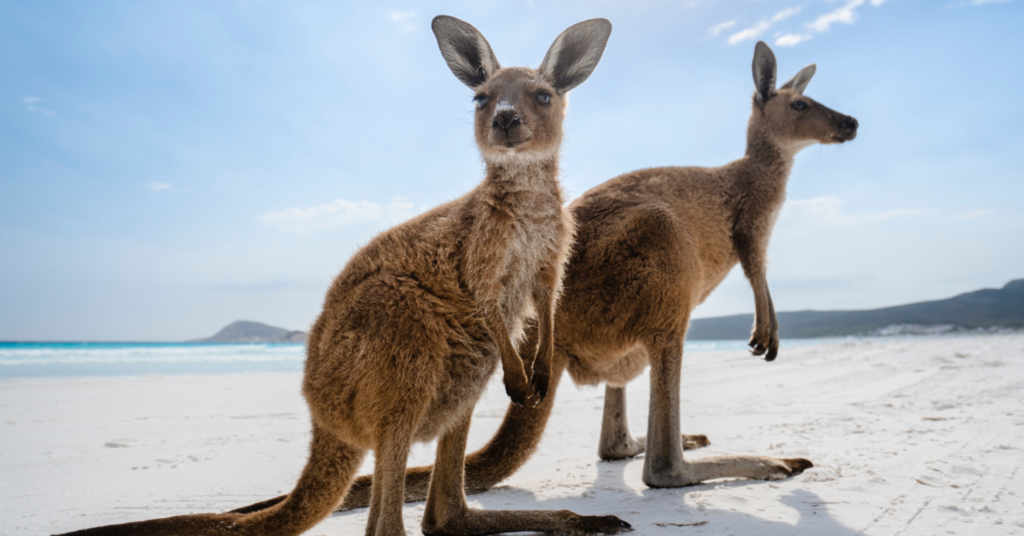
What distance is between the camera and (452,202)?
227cm

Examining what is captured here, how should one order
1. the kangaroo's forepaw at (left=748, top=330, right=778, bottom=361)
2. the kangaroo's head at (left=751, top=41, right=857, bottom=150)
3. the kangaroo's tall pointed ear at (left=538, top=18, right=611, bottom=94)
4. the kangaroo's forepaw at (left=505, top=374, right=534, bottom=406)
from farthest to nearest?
the kangaroo's head at (left=751, top=41, right=857, bottom=150) < the kangaroo's forepaw at (left=748, top=330, right=778, bottom=361) < the kangaroo's tall pointed ear at (left=538, top=18, right=611, bottom=94) < the kangaroo's forepaw at (left=505, top=374, right=534, bottom=406)

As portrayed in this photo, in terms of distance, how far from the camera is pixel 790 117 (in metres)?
3.85

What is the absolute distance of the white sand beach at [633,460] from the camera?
2395 mm

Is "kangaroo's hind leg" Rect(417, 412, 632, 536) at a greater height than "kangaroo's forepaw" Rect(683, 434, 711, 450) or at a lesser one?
greater

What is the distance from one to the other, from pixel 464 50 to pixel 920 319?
28.7 metres

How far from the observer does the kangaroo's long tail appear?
1744mm

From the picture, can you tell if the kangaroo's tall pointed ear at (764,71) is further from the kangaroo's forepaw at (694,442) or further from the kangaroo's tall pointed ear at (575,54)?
the kangaroo's forepaw at (694,442)

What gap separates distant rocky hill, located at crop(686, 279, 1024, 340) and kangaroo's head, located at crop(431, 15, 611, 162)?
720 inches

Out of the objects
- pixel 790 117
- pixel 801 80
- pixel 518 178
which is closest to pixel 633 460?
pixel 518 178

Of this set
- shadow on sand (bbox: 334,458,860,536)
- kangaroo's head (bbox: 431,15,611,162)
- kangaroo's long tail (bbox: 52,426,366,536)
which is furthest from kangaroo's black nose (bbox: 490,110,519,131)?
shadow on sand (bbox: 334,458,860,536)

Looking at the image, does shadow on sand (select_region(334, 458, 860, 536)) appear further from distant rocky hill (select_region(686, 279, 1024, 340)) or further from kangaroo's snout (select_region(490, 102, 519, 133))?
distant rocky hill (select_region(686, 279, 1024, 340))

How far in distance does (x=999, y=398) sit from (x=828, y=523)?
4.36 meters

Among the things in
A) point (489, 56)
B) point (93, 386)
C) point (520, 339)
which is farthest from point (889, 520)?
point (93, 386)

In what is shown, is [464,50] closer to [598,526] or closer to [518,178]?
[518,178]
